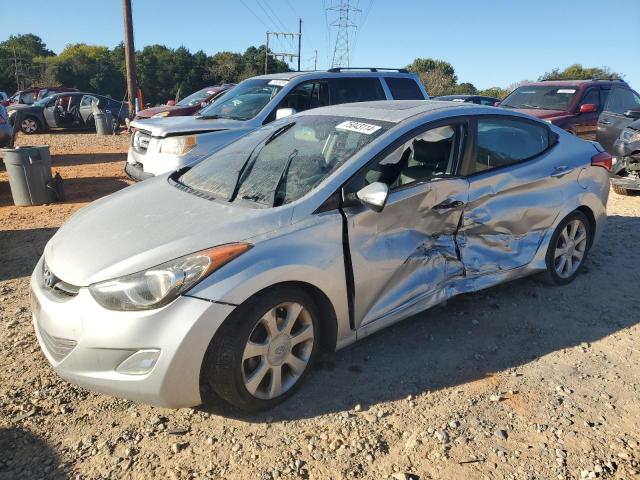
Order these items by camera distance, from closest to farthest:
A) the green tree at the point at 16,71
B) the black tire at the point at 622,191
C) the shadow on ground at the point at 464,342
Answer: the shadow on ground at the point at 464,342 < the black tire at the point at 622,191 < the green tree at the point at 16,71

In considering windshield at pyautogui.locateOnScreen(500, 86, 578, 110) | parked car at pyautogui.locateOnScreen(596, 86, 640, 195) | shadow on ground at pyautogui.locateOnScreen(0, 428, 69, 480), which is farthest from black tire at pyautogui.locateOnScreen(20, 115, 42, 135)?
shadow on ground at pyautogui.locateOnScreen(0, 428, 69, 480)

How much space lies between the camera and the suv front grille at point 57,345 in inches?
97.0

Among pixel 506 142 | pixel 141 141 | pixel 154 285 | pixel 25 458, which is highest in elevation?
pixel 506 142

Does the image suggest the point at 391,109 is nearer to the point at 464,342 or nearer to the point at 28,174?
the point at 464,342

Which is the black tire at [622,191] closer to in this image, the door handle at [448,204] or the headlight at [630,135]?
the headlight at [630,135]

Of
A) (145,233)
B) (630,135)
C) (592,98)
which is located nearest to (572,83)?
(592,98)

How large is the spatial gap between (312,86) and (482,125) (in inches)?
151

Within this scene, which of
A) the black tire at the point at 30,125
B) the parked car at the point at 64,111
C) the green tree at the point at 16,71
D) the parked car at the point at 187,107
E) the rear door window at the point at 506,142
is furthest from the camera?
the green tree at the point at 16,71

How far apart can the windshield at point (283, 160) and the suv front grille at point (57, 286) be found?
1.00 metres

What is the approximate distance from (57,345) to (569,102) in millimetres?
9323

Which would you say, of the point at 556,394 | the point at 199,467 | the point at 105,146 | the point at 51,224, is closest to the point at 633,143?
the point at 556,394

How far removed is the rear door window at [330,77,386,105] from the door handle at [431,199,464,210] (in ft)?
13.5

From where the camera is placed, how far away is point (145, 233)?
269 centimetres

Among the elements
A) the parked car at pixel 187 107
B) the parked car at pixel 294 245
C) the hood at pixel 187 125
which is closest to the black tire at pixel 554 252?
the parked car at pixel 294 245
